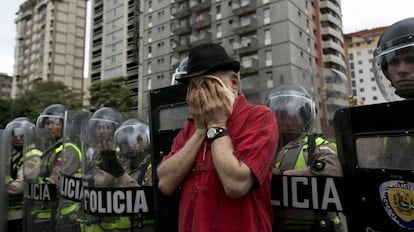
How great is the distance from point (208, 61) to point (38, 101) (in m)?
37.8

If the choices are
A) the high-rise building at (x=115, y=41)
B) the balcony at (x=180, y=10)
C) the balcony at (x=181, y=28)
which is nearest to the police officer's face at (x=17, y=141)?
the balcony at (x=181, y=28)

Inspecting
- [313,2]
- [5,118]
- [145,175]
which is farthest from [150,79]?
[145,175]

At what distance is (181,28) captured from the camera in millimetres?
36625

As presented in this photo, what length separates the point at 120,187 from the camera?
9.11ft

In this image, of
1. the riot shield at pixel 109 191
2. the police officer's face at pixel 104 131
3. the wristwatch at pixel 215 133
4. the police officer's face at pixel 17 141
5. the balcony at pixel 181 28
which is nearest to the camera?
the wristwatch at pixel 215 133

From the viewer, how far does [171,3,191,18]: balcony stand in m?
36.4

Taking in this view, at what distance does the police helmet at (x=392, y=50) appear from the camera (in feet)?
6.23

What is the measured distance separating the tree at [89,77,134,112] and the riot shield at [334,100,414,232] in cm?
3221

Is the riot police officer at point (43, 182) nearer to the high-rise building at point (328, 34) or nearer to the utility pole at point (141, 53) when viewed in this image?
the high-rise building at point (328, 34)

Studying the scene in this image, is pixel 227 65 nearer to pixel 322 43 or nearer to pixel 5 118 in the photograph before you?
pixel 5 118

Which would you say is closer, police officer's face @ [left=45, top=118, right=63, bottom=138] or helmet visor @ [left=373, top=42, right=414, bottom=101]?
helmet visor @ [left=373, top=42, right=414, bottom=101]

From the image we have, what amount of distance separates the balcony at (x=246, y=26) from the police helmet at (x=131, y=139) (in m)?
29.5

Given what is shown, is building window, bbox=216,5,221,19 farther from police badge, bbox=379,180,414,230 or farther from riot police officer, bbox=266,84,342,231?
police badge, bbox=379,180,414,230

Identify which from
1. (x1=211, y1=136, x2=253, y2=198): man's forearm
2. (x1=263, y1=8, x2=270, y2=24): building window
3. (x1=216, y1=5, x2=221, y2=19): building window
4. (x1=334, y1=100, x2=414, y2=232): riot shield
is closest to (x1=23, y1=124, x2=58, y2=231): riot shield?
(x1=211, y1=136, x2=253, y2=198): man's forearm
